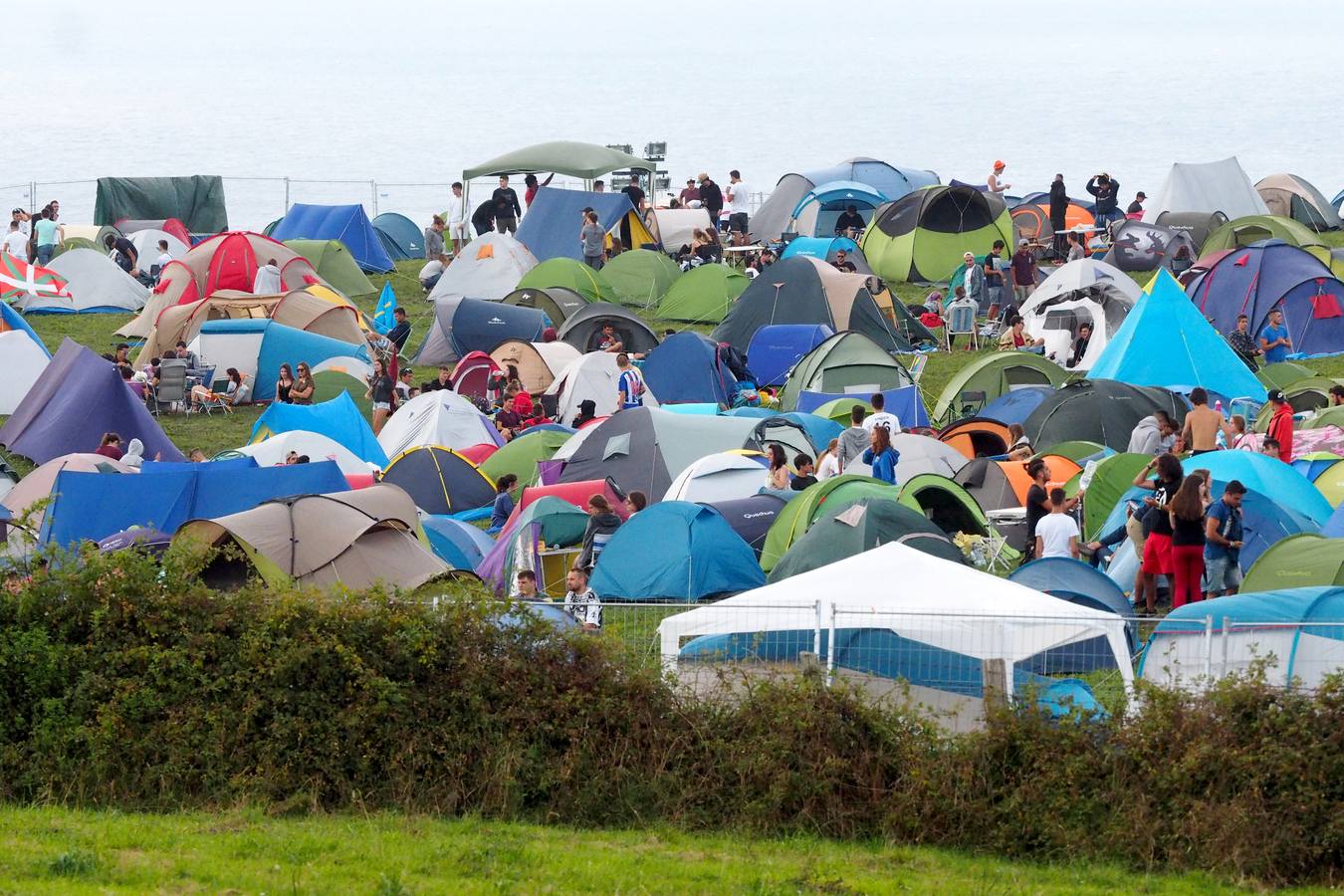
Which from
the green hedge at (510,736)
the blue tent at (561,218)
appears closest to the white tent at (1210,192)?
the blue tent at (561,218)

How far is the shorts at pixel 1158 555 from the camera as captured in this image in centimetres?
1227

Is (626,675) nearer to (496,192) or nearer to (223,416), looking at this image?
(223,416)

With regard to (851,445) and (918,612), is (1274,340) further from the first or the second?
(918,612)

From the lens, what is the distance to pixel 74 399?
18.8m

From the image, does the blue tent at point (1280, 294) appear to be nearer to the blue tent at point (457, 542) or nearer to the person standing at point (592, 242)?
the person standing at point (592, 242)

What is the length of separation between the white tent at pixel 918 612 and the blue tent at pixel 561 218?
1919 centimetres

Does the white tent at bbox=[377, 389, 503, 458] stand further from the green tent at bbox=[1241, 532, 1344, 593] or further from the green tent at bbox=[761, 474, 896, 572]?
the green tent at bbox=[1241, 532, 1344, 593]

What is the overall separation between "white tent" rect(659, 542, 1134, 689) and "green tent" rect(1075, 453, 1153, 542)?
4618mm

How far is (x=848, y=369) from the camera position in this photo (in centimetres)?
2111

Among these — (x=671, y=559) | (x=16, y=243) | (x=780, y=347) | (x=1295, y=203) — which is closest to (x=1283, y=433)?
(x=671, y=559)

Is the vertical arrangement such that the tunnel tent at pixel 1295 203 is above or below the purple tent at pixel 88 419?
above

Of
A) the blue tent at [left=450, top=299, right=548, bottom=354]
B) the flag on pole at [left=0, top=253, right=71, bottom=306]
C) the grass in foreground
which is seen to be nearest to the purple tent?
the blue tent at [left=450, top=299, right=548, bottom=354]

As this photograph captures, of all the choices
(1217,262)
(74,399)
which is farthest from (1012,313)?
(74,399)

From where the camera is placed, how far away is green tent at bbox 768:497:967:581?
41.8ft
